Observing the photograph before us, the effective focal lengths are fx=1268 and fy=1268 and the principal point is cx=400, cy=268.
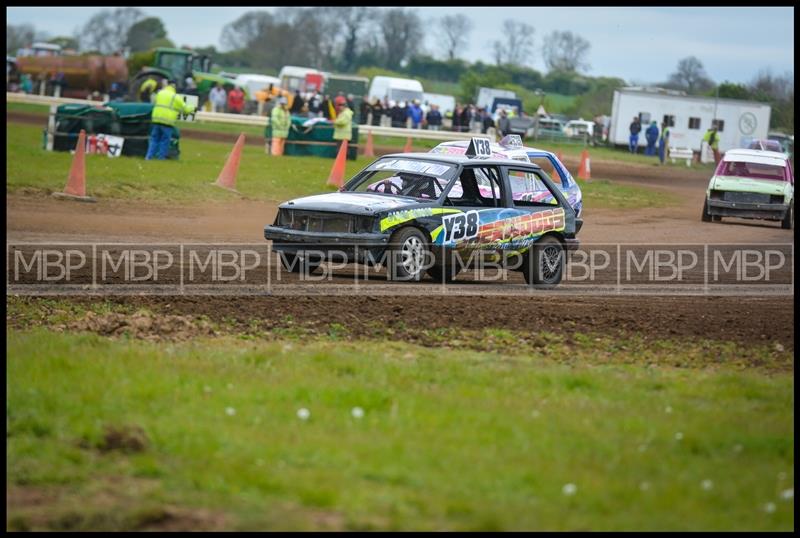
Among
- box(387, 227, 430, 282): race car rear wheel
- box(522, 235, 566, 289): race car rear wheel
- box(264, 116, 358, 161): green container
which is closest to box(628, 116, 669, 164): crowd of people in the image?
box(264, 116, 358, 161): green container

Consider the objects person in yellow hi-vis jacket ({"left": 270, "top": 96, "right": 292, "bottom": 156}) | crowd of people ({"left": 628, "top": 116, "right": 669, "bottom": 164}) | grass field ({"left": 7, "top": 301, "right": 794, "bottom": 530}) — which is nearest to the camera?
grass field ({"left": 7, "top": 301, "right": 794, "bottom": 530})

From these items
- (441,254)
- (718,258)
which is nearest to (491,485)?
(441,254)

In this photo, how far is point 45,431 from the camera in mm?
6852

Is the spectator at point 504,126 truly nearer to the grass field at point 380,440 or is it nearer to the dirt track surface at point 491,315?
the dirt track surface at point 491,315

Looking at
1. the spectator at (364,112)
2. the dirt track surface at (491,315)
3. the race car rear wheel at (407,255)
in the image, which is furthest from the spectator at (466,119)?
the dirt track surface at (491,315)

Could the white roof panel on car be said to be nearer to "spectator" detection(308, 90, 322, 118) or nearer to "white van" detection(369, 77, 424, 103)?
"spectator" detection(308, 90, 322, 118)

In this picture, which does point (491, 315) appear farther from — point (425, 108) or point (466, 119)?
point (425, 108)

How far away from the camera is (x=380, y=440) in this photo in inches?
268

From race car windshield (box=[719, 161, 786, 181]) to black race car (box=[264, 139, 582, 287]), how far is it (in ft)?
43.1

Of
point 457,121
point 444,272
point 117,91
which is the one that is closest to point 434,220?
point 444,272

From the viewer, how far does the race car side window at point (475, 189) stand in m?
14.1

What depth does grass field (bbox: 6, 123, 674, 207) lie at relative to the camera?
74.9ft

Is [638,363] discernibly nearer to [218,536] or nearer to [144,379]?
[144,379]

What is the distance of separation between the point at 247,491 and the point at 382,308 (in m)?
5.90
